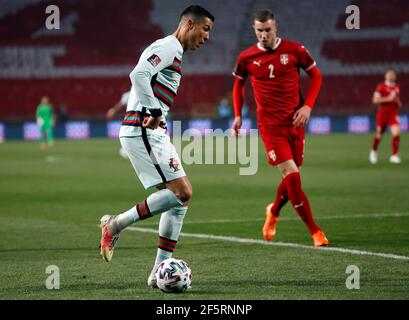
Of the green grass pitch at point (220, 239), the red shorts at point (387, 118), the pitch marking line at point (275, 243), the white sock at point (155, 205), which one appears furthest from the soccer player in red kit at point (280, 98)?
the red shorts at point (387, 118)

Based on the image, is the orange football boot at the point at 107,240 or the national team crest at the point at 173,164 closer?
the national team crest at the point at 173,164

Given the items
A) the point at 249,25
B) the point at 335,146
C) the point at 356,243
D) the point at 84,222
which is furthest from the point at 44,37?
the point at 356,243

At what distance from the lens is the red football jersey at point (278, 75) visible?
9102 mm

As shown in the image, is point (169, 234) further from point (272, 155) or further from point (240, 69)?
point (240, 69)

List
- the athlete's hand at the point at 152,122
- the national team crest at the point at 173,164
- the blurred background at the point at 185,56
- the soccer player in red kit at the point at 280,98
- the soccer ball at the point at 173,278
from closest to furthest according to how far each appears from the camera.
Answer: the soccer ball at the point at 173,278
the athlete's hand at the point at 152,122
the national team crest at the point at 173,164
the soccer player in red kit at the point at 280,98
the blurred background at the point at 185,56

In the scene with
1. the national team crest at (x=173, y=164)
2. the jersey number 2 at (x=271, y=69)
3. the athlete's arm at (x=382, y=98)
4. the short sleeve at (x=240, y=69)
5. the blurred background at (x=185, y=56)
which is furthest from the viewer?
the blurred background at (x=185, y=56)

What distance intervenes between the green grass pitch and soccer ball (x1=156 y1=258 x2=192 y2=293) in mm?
79

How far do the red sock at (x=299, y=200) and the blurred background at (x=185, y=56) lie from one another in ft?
106

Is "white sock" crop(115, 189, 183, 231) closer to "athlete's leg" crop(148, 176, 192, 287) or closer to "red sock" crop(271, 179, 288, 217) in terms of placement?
"athlete's leg" crop(148, 176, 192, 287)

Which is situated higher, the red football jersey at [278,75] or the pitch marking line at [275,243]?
the red football jersey at [278,75]

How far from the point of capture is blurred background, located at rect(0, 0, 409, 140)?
43.5 metres

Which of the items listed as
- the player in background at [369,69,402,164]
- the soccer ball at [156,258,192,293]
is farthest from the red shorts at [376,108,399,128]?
the soccer ball at [156,258,192,293]

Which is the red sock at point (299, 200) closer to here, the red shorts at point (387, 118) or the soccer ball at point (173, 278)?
the soccer ball at point (173, 278)

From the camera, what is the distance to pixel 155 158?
671 centimetres
